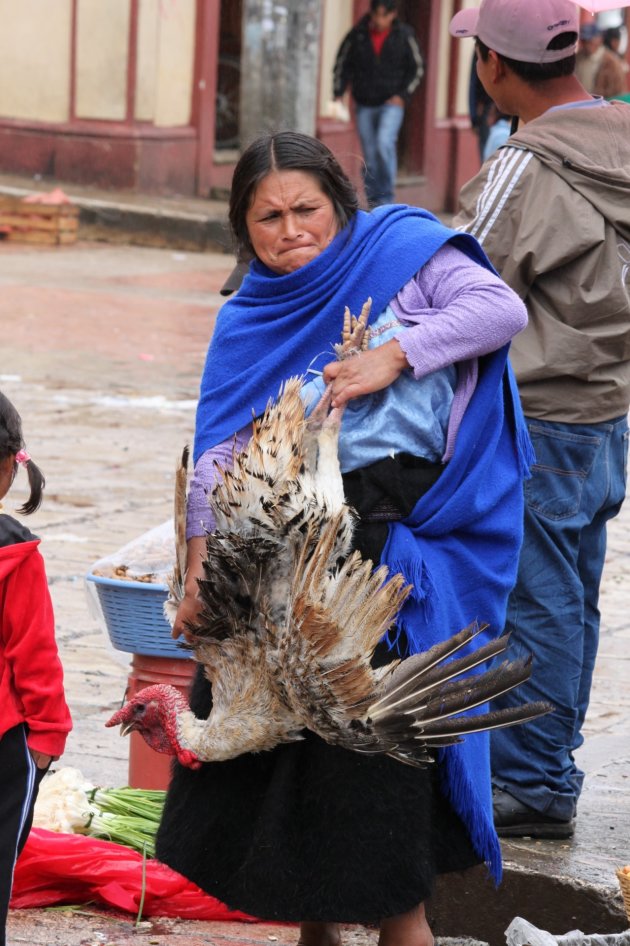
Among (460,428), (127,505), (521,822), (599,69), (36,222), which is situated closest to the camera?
(460,428)


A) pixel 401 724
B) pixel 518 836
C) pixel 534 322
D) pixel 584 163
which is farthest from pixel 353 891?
pixel 584 163

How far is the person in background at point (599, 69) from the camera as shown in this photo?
1322cm

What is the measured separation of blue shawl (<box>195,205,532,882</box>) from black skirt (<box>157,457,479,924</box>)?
60 millimetres

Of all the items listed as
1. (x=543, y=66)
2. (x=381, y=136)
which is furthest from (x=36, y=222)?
(x=543, y=66)

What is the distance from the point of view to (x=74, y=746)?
4805mm

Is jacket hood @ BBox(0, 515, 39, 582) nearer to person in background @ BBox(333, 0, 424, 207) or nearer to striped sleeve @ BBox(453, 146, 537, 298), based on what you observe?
striped sleeve @ BBox(453, 146, 537, 298)

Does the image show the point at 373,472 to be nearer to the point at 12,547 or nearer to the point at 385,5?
the point at 12,547

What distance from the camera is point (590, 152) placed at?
389 centimetres

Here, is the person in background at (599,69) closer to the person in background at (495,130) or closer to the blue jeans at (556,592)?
the person in background at (495,130)

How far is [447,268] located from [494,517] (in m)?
0.51

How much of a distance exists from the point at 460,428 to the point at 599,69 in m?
11.3

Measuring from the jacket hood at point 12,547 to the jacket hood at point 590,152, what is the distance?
1572mm

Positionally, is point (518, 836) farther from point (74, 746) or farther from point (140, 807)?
point (74, 746)

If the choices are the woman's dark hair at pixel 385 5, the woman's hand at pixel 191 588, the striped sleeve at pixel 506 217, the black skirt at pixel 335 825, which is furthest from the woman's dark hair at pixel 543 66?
the woman's dark hair at pixel 385 5
